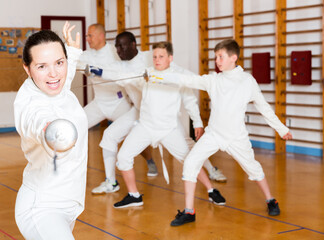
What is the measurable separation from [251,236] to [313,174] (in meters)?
2.02

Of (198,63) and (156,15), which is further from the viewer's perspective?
(156,15)

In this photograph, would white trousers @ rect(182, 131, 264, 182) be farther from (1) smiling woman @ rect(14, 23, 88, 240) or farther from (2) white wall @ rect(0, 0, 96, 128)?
(2) white wall @ rect(0, 0, 96, 128)

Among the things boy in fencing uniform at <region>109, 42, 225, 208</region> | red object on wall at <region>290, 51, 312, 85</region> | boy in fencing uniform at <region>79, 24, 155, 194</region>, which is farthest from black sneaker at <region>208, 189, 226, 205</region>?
red object on wall at <region>290, 51, 312, 85</region>

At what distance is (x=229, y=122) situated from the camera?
366 cm

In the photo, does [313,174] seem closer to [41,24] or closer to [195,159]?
[195,159]

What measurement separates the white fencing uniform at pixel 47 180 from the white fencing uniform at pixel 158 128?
215cm

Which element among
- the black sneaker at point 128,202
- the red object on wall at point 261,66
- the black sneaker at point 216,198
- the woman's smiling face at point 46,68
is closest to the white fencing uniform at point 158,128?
the black sneaker at point 128,202

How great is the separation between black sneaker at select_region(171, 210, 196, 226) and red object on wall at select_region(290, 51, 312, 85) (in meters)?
3.00

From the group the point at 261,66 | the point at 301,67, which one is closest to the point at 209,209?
the point at 301,67

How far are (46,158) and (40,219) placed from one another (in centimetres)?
21

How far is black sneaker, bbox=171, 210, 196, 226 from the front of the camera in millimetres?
3556

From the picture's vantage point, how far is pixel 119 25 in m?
9.27

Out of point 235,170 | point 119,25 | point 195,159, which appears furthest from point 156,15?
point 195,159

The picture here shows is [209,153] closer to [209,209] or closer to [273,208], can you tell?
[209,209]
